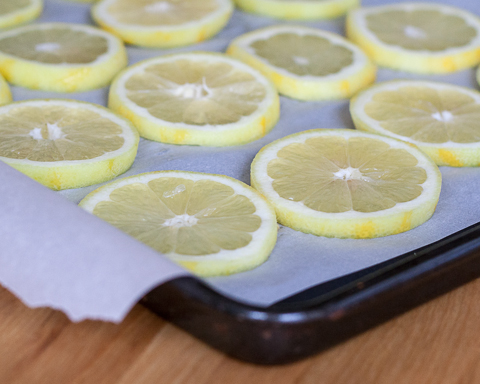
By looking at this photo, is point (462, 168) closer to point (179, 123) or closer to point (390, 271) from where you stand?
point (390, 271)

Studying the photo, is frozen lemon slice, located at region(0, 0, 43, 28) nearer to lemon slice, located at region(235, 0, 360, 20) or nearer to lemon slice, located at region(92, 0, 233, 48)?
lemon slice, located at region(92, 0, 233, 48)

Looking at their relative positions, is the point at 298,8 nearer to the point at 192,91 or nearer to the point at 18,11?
the point at 192,91

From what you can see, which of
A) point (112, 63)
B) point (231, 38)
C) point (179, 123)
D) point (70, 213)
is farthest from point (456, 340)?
point (231, 38)

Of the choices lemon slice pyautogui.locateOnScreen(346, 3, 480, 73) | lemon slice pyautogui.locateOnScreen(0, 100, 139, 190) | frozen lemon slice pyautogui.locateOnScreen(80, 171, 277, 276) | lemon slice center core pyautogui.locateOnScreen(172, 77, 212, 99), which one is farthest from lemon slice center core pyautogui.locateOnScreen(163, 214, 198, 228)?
lemon slice pyautogui.locateOnScreen(346, 3, 480, 73)

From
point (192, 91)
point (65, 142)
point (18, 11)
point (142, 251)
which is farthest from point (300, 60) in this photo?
point (142, 251)

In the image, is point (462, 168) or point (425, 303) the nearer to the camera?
point (425, 303)
